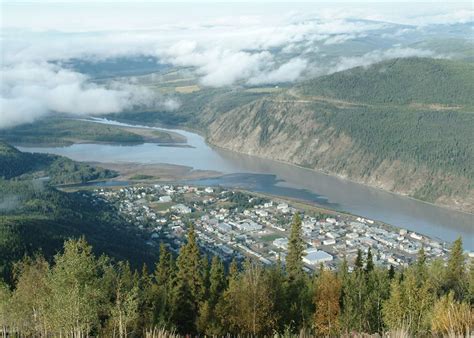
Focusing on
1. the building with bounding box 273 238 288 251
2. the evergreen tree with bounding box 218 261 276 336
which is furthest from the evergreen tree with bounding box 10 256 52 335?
the building with bounding box 273 238 288 251

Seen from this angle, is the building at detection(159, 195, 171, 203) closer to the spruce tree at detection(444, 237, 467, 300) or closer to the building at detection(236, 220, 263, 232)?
the building at detection(236, 220, 263, 232)

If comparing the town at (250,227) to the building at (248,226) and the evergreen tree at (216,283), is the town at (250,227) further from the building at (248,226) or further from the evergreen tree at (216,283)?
the evergreen tree at (216,283)

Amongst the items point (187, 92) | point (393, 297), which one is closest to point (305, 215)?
point (393, 297)

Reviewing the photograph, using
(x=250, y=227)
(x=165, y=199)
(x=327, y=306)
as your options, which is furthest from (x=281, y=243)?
(x=327, y=306)

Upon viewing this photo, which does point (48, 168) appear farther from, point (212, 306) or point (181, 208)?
point (212, 306)

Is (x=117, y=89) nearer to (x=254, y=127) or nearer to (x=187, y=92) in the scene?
(x=187, y=92)

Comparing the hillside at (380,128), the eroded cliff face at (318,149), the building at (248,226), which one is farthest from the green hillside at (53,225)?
the hillside at (380,128)
